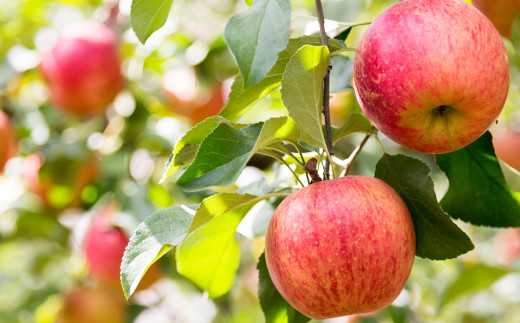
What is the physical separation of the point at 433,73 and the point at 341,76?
1.27 feet

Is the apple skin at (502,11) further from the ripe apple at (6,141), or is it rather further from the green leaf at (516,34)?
the ripe apple at (6,141)

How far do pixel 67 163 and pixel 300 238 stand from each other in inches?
51.0

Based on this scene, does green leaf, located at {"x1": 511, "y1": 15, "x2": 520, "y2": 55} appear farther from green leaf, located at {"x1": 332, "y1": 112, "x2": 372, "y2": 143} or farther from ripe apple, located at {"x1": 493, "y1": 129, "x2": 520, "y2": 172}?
ripe apple, located at {"x1": 493, "y1": 129, "x2": 520, "y2": 172}

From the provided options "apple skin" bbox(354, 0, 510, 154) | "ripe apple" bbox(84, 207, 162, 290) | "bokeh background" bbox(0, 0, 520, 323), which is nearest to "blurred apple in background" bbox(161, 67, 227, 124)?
"bokeh background" bbox(0, 0, 520, 323)

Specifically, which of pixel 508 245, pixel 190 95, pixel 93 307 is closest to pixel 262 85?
pixel 190 95

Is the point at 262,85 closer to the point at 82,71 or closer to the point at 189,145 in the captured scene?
the point at 189,145

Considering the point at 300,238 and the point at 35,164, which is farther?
the point at 35,164

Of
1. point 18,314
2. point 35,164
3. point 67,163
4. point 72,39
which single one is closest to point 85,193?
point 67,163

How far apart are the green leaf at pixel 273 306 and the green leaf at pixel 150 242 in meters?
0.21

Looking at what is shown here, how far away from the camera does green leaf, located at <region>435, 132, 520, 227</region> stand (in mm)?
941

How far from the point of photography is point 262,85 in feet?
3.03

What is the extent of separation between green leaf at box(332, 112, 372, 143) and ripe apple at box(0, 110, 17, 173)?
4.38 ft

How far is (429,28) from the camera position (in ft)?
2.35

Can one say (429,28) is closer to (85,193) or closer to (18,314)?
(85,193)
